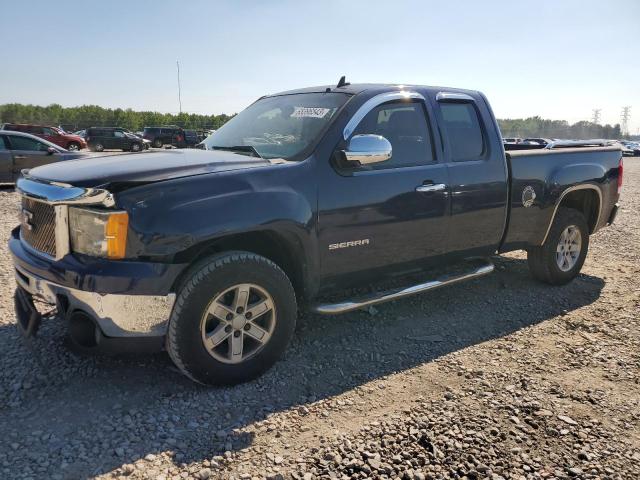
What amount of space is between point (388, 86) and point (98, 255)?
2.53 m

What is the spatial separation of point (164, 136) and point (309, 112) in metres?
35.2

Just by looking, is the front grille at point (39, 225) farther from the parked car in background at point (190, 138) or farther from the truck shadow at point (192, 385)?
the parked car in background at point (190, 138)


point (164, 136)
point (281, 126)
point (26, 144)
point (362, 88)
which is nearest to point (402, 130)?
point (362, 88)

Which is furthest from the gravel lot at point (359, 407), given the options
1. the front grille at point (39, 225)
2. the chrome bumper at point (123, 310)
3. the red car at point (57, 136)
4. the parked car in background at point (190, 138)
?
the parked car in background at point (190, 138)

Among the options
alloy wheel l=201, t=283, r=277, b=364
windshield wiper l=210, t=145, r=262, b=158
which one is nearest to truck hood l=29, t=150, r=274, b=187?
windshield wiper l=210, t=145, r=262, b=158

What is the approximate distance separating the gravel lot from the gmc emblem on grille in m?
0.87

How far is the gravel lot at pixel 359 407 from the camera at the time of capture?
2557 mm

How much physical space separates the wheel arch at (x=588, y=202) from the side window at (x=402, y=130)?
204cm

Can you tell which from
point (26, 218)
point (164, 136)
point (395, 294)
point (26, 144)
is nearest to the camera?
point (26, 218)

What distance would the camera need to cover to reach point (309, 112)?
392 cm

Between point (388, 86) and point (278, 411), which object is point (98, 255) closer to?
point (278, 411)

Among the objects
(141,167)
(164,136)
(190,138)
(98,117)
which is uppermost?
(98,117)

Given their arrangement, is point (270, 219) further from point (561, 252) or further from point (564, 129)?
point (564, 129)

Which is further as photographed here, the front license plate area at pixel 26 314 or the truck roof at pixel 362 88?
the truck roof at pixel 362 88
